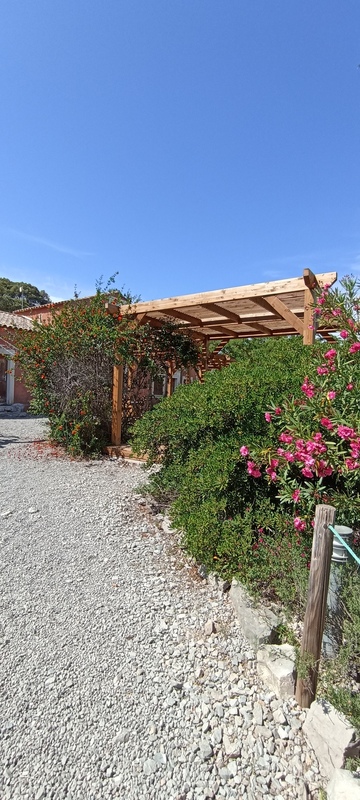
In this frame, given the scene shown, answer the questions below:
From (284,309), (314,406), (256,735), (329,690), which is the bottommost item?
(256,735)

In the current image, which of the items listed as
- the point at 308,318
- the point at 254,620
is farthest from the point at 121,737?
the point at 308,318

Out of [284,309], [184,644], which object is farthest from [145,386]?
[184,644]

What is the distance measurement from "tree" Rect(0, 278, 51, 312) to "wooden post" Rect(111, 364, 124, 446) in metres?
26.2

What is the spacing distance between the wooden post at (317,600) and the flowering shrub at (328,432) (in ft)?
1.63

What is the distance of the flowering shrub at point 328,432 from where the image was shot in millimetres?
2109

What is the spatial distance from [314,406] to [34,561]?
8.24ft

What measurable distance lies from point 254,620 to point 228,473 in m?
0.99

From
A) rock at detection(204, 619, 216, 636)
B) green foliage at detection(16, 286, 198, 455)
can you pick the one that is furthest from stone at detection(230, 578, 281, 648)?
green foliage at detection(16, 286, 198, 455)

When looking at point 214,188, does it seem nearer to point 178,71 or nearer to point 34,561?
point 178,71

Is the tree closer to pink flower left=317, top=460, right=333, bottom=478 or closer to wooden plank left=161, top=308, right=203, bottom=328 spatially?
wooden plank left=161, top=308, right=203, bottom=328

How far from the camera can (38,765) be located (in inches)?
55.5

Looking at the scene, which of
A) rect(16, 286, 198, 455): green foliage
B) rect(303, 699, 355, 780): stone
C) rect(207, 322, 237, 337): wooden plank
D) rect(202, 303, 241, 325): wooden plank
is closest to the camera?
rect(303, 699, 355, 780): stone

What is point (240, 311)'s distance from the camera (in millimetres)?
7203

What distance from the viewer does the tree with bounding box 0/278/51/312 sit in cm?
3181
